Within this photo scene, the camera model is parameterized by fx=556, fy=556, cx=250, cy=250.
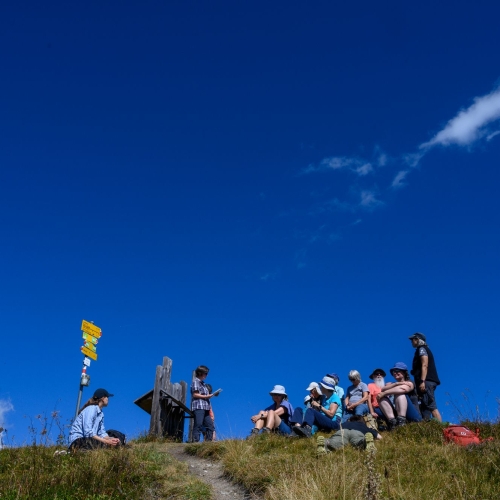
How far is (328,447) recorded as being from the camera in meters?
8.48

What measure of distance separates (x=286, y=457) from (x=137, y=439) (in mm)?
5208

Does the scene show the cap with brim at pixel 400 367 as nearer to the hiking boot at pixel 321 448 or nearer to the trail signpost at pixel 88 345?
the hiking boot at pixel 321 448

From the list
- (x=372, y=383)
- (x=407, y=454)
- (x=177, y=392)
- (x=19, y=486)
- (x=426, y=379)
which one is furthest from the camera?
(x=177, y=392)

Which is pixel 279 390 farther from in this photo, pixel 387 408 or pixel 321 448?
pixel 321 448

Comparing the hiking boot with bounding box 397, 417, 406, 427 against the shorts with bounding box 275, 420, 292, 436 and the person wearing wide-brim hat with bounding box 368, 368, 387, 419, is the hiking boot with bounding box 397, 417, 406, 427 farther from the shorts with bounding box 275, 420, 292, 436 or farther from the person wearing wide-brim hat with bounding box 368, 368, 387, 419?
the shorts with bounding box 275, 420, 292, 436

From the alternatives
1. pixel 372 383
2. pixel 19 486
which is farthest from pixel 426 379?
pixel 19 486

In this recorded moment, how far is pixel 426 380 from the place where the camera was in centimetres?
1069

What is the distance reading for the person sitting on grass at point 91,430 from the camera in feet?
29.8

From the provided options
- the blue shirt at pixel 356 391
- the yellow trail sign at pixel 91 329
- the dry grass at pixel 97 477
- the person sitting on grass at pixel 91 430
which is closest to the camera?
the dry grass at pixel 97 477

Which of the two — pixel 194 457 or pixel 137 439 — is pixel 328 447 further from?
pixel 137 439

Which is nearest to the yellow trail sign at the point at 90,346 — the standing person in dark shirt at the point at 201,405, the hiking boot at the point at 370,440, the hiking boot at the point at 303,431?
the standing person in dark shirt at the point at 201,405

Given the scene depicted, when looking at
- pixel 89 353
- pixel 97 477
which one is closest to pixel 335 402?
pixel 97 477

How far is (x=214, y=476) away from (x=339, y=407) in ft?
13.0

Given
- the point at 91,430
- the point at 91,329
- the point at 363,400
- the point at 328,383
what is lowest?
the point at 91,430
